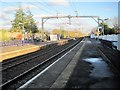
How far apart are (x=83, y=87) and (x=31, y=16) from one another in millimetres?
107937

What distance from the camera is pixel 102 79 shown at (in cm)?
1168

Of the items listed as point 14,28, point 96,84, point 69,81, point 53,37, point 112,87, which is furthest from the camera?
point 14,28

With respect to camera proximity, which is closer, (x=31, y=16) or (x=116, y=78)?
(x=116, y=78)

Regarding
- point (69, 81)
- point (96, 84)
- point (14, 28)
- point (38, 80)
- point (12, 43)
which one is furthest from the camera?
point (14, 28)

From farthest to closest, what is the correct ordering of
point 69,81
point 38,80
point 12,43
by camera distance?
1. point 12,43
2. point 38,80
3. point 69,81

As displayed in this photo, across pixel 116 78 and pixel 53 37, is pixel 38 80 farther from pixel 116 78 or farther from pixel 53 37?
pixel 53 37

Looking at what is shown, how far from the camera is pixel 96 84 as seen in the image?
10352 millimetres

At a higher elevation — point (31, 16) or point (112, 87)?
point (31, 16)

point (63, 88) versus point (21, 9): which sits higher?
point (21, 9)

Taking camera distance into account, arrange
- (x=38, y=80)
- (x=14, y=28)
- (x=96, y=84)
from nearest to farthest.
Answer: (x=96, y=84) → (x=38, y=80) → (x=14, y=28)

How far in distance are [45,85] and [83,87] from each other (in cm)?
183

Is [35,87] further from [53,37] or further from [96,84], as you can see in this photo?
[53,37]

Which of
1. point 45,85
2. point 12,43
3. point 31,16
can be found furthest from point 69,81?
point 31,16

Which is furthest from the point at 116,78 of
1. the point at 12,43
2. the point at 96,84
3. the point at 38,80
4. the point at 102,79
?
the point at 12,43
